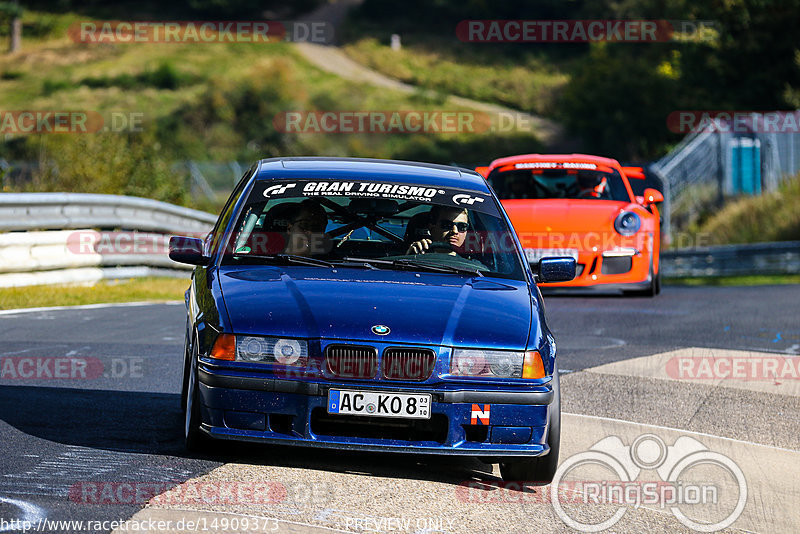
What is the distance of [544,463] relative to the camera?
6148mm

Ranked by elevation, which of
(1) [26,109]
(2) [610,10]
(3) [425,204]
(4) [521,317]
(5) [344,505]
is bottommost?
(5) [344,505]

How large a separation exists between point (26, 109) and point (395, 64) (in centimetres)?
2415

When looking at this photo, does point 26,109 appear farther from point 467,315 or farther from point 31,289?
point 467,315

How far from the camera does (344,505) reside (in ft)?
17.9

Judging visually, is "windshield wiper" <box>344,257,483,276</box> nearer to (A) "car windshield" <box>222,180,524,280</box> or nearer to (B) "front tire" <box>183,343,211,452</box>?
(A) "car windshield" <box>222,180,524,280</box>

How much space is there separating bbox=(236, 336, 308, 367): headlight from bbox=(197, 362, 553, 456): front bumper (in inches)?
3.8

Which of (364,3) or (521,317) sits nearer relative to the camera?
(521,317)

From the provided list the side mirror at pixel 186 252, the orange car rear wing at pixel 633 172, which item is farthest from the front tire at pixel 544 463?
the orange car rear wing at pixel 633 172

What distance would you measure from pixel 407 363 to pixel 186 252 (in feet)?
5.81

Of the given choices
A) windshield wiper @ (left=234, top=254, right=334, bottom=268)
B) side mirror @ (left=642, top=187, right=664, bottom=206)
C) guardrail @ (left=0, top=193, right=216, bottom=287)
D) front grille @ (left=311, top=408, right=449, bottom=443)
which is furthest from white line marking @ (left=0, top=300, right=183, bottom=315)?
front grille @ (left=311, top=408, right=449, bottom=443)

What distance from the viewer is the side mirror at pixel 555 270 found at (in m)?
7.37

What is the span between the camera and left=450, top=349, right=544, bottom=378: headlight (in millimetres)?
5879

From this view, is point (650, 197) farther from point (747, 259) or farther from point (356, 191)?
point (747, 259)

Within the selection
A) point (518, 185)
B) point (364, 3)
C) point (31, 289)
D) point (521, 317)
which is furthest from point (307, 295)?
point (364, 3)
